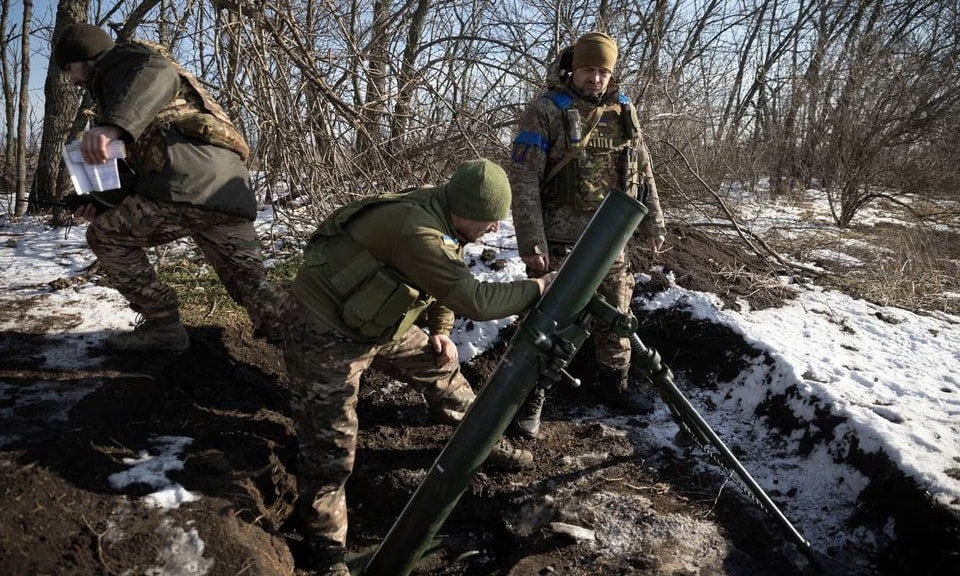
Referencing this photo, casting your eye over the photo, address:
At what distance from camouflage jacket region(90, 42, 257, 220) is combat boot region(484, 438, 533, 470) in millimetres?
1868

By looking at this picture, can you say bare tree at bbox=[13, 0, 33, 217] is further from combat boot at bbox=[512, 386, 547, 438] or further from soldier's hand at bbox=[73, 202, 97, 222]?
combat boot at bbox=[512, 386, 547, 438]

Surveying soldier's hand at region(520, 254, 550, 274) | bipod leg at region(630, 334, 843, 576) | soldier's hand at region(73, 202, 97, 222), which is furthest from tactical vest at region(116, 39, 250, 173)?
bipod leg at region(630, 334, 843, 576)

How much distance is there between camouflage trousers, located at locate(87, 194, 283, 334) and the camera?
3.01 metres

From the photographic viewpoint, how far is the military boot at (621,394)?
3668 mm

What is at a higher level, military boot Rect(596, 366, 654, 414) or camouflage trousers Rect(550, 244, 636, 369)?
camouflage trousers Rect(550, 244, 636, 369)

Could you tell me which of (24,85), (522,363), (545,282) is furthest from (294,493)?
(24,85)

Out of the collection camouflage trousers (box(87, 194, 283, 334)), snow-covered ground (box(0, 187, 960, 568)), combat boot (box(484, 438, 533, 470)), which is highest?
camouflage trousers (box(87, 194, 283, 334))

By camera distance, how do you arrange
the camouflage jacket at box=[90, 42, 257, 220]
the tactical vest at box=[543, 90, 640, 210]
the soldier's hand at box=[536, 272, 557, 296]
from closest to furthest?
1. the soldier's hand at box=[536, 272, 557, 296]
2. the camouflage jacket at box=[90, 42, 257, 220]
3. the tactical vest at box=[543, 90, 640, 210]

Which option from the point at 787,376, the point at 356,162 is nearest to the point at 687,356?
the point at 787,376

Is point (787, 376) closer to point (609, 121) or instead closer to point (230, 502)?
point (609, 121)

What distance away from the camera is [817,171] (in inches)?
352

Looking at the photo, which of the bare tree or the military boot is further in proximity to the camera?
the bare tree

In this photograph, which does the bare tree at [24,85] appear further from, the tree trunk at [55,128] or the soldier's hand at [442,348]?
the soldier's hand at [442,348]

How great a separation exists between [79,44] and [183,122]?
1.83 feet
